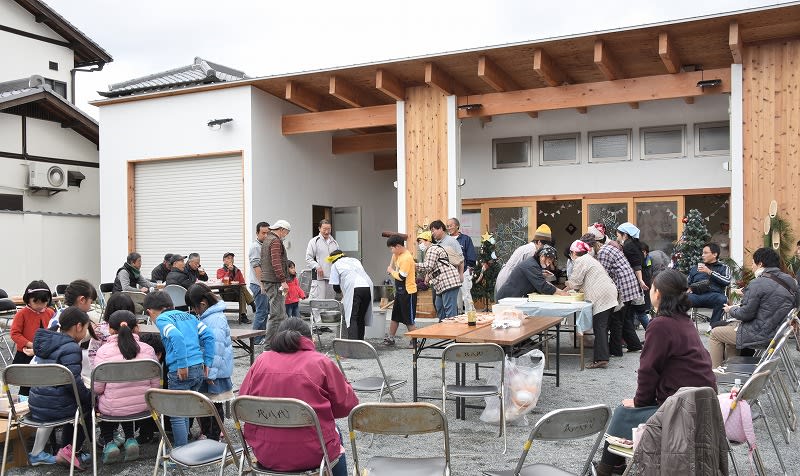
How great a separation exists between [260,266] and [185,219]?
5982 millimetres

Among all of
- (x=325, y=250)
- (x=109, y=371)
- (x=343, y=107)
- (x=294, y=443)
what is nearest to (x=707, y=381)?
(x=294, y=443)

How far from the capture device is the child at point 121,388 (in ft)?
14.4

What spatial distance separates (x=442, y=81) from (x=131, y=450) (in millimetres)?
8891

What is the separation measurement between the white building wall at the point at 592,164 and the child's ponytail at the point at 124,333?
35.0ft

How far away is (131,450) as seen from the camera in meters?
4.68

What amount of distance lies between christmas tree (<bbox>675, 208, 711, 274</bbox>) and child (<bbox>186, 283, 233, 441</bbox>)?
8830mm

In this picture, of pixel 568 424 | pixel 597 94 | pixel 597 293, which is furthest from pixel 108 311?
pixel 597 94

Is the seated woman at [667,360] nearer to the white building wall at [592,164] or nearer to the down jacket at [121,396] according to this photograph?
the down jacket at [121,396]

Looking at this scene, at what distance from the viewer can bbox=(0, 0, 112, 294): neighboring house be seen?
A: 50.2 feet

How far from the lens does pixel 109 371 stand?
4.26 meters

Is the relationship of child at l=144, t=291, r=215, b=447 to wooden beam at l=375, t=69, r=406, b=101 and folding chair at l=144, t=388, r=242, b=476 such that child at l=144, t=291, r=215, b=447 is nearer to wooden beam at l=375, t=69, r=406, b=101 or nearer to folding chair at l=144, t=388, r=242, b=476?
folding chair at l=144, t=388, r=242, b=476

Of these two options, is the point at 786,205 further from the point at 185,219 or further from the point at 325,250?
the point at 185,219

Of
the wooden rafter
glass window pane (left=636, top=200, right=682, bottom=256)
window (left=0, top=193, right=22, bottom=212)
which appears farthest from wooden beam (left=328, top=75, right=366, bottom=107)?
window (left=0, top=193, right=22, bottom=212)

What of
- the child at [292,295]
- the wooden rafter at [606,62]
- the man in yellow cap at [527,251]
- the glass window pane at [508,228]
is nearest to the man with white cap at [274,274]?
the child at [292,295]
